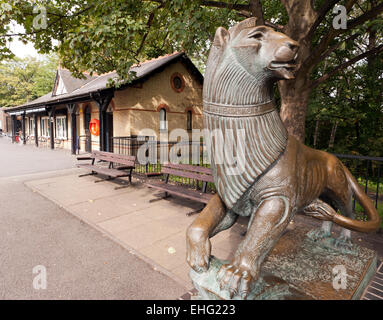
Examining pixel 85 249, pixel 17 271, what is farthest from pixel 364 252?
pixel 17 271

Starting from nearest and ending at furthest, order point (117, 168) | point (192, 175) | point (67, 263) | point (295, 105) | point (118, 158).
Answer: point (67, 263)
point (192, 175)
point (295, 105)
point (117, 168)
point (118, 158)

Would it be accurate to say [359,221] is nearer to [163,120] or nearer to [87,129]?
[163,120]

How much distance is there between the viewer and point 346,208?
2.09m

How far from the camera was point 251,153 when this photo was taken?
5.02 feet

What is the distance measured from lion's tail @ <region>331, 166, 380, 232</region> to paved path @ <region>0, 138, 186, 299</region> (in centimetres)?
183

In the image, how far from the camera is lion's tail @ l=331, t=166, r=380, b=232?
1.80 meters

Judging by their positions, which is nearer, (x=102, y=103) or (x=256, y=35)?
(x=256, y=35)

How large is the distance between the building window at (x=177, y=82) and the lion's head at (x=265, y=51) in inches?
546

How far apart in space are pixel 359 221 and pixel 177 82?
14298 mm

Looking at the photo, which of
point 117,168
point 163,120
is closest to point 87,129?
point 163,120

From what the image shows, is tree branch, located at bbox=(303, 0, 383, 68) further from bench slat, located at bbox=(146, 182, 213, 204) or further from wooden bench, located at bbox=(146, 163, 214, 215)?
bench slat, located at bbox=(146, 182, 213, 204)

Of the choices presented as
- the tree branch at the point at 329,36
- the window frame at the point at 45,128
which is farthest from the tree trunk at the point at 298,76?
the window frame at the point at 45,128

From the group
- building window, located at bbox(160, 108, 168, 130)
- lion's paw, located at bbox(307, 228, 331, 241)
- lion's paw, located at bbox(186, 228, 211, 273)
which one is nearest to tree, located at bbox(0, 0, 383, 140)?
lion's paw, located at bbox(307, 228, 331, 241)

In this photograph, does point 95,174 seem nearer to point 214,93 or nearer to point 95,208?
point 95,208
